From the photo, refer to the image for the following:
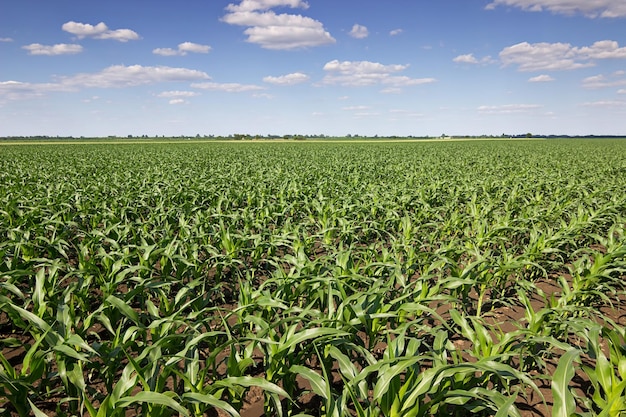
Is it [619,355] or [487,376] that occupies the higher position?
[619,355]

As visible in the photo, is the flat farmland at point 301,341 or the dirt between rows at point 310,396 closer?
the flat farmland at point 301,341

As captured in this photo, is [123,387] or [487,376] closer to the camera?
[123,387]

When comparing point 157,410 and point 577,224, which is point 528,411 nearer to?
point 157,410

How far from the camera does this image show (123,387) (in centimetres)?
211

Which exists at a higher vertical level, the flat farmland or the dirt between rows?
the flat farmland

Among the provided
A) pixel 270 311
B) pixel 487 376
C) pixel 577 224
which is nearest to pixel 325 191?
pixel 577 224

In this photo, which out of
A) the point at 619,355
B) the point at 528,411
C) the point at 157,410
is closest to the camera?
the point at 157,410

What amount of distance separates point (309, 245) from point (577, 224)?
469 cm

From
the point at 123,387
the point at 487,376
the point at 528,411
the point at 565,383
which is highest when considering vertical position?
the point at 565,383

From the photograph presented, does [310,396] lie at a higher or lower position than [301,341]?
lower

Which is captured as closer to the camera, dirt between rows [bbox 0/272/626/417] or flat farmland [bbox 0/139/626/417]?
flat farmland [bbox 0/139/626/417]

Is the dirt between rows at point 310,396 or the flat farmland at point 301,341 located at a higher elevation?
the flat farmland at point 301,341

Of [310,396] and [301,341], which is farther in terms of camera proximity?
[310,396]

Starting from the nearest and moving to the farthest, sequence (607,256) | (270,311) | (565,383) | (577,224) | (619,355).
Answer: (565,383) → (619,355) → (270,311) → (607,256) → (577,224)
